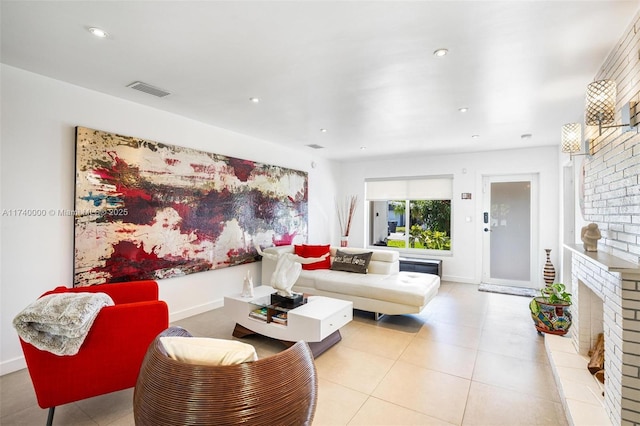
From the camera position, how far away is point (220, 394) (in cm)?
115

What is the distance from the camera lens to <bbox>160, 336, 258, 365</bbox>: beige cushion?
125 centimetres

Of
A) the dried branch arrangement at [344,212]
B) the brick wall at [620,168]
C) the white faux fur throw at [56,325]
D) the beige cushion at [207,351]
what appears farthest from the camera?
the dried branch arrangement at [344,212]

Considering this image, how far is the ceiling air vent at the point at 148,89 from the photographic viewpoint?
114 inches

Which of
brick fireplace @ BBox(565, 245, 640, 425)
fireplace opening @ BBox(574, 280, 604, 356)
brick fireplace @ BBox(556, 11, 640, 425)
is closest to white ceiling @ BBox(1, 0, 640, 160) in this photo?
brick fireplace @ BBox(556, 11, 640, 425)

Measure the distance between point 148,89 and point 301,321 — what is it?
105 inches

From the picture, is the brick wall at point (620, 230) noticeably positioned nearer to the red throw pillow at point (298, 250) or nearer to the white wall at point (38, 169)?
the red throw pillow at point (298, 250)

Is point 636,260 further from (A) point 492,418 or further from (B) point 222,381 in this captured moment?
(B) point 222,381

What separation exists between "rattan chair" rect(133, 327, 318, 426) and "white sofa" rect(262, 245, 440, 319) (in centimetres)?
248

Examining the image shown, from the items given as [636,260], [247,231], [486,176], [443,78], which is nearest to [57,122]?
[247,231]

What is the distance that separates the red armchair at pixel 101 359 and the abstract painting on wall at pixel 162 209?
1363mm

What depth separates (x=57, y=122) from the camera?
281cm

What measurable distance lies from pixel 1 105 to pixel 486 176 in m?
6.63

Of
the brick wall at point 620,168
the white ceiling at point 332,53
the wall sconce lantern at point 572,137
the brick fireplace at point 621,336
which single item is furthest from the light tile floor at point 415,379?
the white ceiling at point 332,53

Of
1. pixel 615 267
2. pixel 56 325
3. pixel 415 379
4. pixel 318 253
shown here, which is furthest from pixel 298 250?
pixel 615 267
